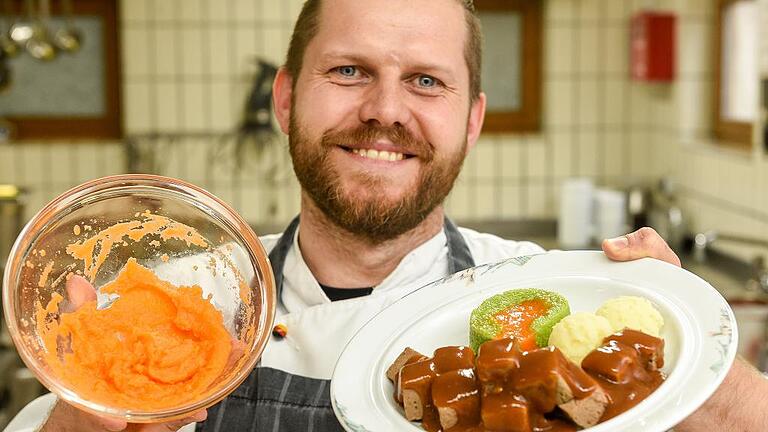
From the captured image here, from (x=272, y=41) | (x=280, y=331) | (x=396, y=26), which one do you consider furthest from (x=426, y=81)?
(x=272, y=41)

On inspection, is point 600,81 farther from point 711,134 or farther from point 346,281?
point 346,281

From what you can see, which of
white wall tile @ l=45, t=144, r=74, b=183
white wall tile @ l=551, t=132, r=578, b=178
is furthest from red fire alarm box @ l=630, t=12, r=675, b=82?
white wall tile @ l=45, t=144, r=74, b=183

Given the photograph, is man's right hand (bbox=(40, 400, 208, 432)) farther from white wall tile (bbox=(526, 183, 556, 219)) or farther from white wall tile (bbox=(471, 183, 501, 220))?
white wall tile (bbox=(526, 183, 556, 219))

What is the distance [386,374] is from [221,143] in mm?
3301

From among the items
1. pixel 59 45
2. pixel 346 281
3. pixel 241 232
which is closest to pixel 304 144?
pixel 346 281

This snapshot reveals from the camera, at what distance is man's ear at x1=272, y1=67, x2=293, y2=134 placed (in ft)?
5.93

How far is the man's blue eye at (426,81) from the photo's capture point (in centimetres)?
162

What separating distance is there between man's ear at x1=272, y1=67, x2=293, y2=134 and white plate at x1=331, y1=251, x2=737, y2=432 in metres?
0.56

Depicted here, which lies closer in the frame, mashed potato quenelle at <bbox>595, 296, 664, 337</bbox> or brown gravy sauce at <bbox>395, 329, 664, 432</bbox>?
brown gravy sauce at <bbox>395, 329, 664, 432</bbox>

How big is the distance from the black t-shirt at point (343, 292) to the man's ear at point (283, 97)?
313 millimetres

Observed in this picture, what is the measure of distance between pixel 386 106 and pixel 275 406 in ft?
1.68

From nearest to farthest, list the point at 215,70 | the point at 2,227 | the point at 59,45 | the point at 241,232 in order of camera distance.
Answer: the point at 241,232 < the point at 2,227 < the point at 59,45 < the point at 215,70

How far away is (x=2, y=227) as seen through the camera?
9.99 feet

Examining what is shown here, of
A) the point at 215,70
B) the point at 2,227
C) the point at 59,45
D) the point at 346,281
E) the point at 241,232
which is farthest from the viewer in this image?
the point at 215,70
